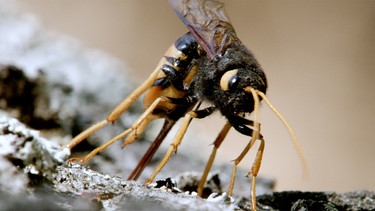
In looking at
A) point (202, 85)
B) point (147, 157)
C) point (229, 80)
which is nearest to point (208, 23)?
point (202, 85)

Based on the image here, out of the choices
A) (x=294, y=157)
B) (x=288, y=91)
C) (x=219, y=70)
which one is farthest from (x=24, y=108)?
(x=288, y=91)

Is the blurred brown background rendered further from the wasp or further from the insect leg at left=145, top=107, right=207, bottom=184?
the insect leg at left=145, top=107, right=207, bottom=184

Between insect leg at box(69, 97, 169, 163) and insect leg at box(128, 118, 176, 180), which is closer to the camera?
insect leg at box(69, 97, 169, 163)

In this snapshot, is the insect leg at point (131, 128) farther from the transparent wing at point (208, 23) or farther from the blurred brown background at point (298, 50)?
the blurred brown background at point (298, 50)

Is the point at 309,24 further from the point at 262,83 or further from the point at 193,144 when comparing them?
the point at 262,83

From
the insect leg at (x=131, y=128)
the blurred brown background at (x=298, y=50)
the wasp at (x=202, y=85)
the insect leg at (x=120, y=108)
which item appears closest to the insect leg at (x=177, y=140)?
the wasp at (x=202, y=85)

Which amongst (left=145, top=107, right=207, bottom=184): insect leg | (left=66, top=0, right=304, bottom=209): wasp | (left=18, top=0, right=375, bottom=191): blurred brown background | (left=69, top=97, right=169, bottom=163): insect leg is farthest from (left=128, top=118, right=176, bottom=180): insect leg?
(left=18, top=0, right=375, bottom=191): blurred brown background

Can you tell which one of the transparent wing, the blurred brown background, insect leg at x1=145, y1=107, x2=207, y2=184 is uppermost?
the blurred brown background

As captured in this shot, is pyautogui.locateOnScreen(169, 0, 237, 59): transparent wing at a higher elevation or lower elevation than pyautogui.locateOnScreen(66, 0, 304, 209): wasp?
higher
